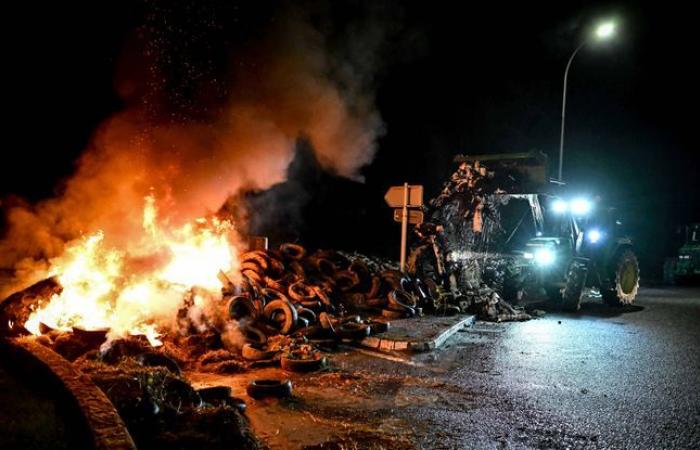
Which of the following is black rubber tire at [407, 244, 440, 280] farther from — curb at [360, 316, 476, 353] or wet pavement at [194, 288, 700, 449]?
curb at [360, 316, 476, 353]

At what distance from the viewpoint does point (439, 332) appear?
8.38m

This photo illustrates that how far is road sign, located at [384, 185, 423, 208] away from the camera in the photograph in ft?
35.6

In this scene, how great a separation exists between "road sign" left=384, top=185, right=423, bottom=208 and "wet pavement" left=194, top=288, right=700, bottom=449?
3.44 meters

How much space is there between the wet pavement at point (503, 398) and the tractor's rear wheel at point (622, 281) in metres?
4.25

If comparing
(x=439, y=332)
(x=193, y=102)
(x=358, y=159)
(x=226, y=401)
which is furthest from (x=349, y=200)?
(x=226, y=401)

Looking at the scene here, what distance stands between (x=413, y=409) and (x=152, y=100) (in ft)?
38.1

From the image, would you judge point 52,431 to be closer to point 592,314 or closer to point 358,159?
point 358,159

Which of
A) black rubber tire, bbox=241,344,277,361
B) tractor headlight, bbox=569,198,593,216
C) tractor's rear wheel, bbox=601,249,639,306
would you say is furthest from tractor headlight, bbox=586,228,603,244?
black rubber tire, bbox=241,344,277,361

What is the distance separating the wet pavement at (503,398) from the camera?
14.0ft

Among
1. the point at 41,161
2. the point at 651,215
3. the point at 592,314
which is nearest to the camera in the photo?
the point at 592,314

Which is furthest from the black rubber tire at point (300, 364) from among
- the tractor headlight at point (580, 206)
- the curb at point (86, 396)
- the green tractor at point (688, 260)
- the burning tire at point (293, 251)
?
the green tractor at point (688, 260)

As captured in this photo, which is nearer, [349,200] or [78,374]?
[78,374]

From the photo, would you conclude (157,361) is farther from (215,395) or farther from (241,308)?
(241,308)

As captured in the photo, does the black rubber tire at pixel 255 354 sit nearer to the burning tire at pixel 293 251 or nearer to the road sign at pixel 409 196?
the burning tire at pixel 293 251
